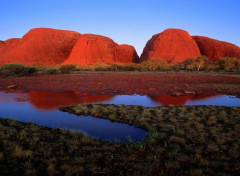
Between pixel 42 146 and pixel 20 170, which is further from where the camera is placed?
pixel 42 146

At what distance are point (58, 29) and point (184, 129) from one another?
74356mm

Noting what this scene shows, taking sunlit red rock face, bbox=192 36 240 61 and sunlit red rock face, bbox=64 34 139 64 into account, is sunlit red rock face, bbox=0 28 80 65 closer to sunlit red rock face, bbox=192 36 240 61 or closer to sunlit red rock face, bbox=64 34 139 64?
sunlit red rock face, bbox=64 34 139 64

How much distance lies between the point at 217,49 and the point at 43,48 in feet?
226

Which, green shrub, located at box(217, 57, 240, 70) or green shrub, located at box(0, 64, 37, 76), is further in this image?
green shrub, located at box(217, 57, 240, 70)

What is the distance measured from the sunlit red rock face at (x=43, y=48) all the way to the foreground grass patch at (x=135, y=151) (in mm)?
61582

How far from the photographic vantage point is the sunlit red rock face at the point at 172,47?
2707 inches

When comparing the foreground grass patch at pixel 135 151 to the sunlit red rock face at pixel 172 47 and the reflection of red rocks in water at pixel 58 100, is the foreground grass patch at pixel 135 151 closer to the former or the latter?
the reflection of red rocks in water at pixel 58 100

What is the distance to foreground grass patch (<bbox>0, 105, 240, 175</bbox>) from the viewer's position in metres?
4.04

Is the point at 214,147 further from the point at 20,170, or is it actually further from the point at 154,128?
the point at 20,170

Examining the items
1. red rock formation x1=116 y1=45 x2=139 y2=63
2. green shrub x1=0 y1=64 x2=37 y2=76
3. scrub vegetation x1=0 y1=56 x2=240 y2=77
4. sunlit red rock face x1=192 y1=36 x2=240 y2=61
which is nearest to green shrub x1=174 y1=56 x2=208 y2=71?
scrub vegetation x1=0 y1=56 x2=240 y2=77

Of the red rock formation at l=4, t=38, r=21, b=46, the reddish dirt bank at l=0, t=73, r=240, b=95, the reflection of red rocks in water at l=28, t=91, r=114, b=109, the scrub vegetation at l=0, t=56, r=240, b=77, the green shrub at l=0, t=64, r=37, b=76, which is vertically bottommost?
the reflection of red rocks in water at l=28, t=91, r=114, b=109

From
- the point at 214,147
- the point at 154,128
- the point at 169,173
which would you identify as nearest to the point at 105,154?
the point at 169,173

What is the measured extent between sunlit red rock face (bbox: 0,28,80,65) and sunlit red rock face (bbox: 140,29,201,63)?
33202 millimetres

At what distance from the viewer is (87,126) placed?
766 cm
